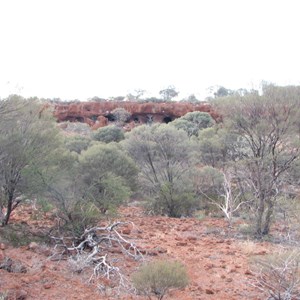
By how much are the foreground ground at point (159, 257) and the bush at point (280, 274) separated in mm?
366

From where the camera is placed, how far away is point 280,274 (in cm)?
614

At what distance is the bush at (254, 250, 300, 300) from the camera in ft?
19.9

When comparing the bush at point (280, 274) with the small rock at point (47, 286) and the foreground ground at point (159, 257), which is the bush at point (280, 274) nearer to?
the foreground ground at point (159, 257)

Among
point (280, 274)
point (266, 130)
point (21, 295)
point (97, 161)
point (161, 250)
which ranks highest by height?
point (266, 130)

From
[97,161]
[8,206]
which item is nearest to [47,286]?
[8,206]

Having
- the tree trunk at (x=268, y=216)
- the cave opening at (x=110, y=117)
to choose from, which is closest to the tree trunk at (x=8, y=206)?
the tree trunk at (x=268, y=216)

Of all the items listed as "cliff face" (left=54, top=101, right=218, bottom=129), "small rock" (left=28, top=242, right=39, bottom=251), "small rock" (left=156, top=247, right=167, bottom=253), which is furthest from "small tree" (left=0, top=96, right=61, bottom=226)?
"cliff face" (left=54, top=101, right=218, bottom=129)

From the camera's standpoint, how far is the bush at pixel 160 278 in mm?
5902

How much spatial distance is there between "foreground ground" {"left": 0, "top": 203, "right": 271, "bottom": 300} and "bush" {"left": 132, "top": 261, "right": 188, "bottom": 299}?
492 mm

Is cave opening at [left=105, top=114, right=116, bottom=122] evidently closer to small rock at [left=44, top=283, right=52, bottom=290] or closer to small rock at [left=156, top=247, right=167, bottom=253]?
small rock at [left=156, top=247, right=167, bottom=253]

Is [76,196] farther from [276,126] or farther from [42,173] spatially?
[276,126]

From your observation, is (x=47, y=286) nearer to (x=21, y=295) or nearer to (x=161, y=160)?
(x=21, y=295)

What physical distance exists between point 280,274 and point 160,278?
5.95 feet

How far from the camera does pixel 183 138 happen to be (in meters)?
19.1
